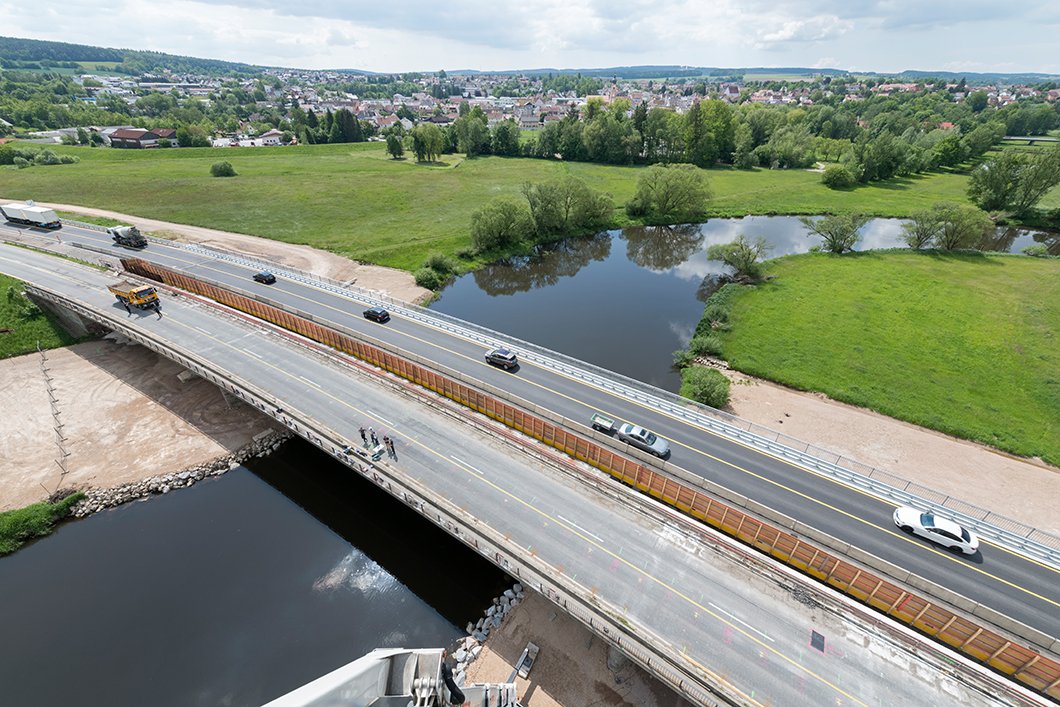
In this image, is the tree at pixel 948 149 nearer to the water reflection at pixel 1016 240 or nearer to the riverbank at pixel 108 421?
the water reflection at pixel 1016 240

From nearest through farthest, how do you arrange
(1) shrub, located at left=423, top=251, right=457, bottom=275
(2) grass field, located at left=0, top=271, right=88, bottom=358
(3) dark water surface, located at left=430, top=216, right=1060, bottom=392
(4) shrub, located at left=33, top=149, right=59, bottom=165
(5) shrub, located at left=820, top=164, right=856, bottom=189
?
(2) grass field, located at left=0, top=271, right=88, bottom=358, (3) dark water surface, located at left=430, top=216, right=1060, bottom=392, (1) shrub, located at left=423, top=251, right=457, bottom=275, (4) shrub, located at left=33, top=149, right=59, bottom=165, (5) shrub, located at left=820, top=164, right=856, bottom=189

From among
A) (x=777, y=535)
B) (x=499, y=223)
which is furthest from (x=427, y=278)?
(x=777, y=535)

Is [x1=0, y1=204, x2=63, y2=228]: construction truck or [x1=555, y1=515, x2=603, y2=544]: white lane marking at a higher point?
[x1=0, y1=204, x2=63, y2=228]: construction truck

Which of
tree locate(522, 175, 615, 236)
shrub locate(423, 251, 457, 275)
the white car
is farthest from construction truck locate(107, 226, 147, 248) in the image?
the white car

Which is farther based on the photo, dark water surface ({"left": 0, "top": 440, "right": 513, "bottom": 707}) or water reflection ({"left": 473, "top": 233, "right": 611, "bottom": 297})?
water reflection ({"left": 473, "top": 233, "right": 611, "bottom": 297})

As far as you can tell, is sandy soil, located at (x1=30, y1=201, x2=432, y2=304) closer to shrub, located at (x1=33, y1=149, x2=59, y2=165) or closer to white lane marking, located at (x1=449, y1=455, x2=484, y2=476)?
white lane marking, located at (x1=449, y1=455, x2=484, y2=476)

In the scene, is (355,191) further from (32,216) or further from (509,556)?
(509,556)
